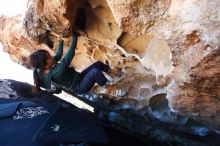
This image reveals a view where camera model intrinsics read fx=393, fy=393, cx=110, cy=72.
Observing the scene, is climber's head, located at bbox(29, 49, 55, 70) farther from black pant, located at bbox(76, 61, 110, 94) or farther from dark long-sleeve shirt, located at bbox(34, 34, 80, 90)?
black pant, located at bbox(76, 61, 110, 94)

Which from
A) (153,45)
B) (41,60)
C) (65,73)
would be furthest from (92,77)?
(153,45)

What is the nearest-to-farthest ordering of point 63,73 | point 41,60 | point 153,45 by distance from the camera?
point 153,45 < point 41,60 < point 63,73

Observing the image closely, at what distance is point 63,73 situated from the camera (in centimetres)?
452

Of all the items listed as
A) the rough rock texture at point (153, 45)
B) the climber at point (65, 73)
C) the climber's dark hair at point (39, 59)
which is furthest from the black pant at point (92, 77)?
the climber's dark hair at point (39, 59)

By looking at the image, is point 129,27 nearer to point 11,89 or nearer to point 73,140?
point 73,140

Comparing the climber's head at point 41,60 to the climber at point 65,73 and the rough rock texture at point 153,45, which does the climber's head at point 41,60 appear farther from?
the rough rock texture at point 153,45

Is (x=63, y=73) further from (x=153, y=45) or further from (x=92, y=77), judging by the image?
(x=153, y=45)

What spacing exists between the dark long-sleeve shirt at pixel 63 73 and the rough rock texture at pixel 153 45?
216 mm

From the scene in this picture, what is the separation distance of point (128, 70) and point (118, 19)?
1.69 metres

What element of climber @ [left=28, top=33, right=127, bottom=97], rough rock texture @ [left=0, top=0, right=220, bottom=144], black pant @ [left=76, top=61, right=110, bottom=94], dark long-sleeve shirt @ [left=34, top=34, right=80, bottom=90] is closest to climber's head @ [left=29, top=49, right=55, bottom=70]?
climber @ [left=28, top=33, right=127, bottom=97]

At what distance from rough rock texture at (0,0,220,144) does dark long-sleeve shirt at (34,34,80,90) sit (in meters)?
0.22

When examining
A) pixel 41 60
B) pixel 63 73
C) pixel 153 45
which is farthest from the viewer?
pixel 63 73

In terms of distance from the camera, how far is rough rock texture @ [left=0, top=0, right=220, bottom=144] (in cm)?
294

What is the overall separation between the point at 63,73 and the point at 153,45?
1.11m
